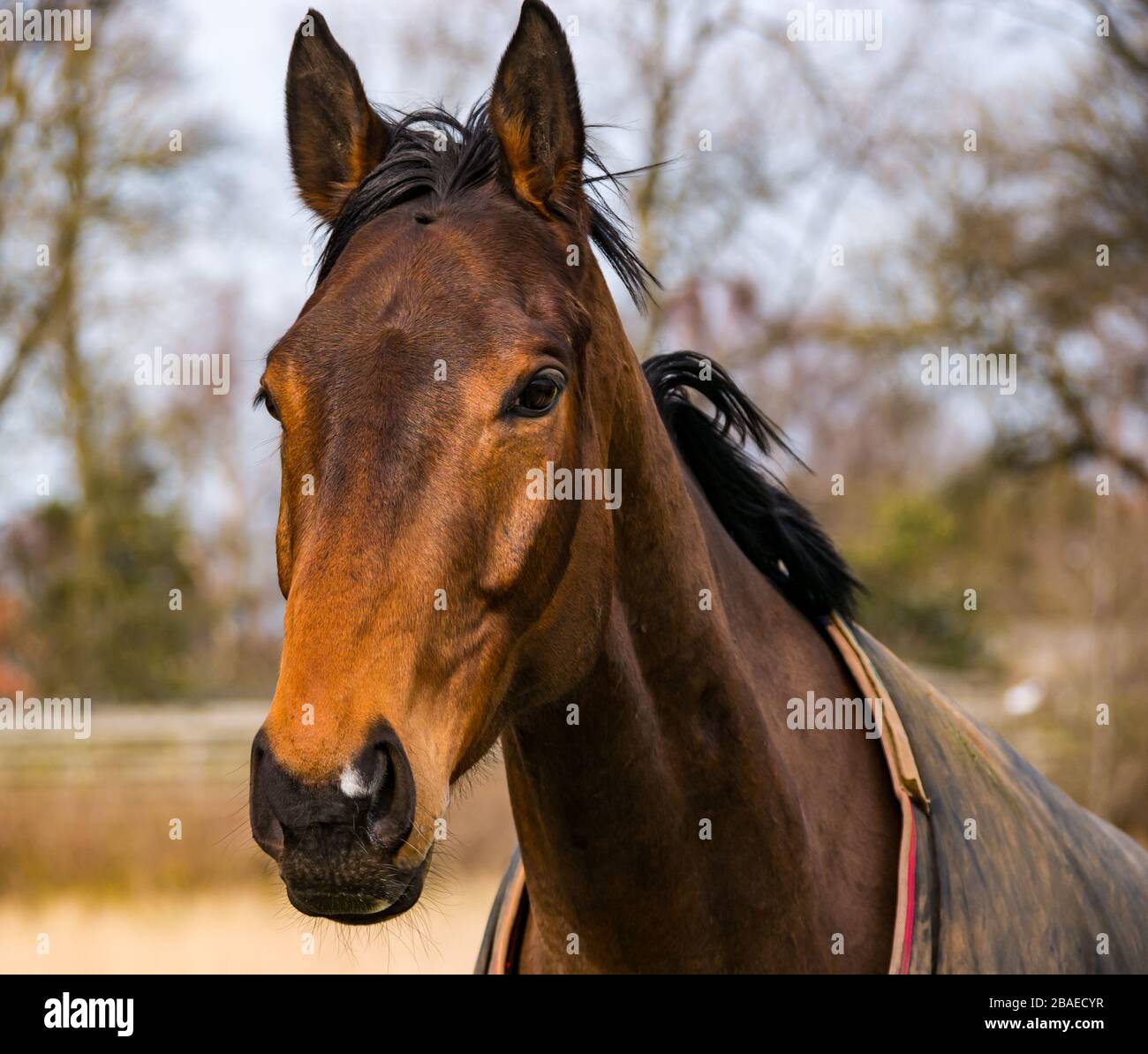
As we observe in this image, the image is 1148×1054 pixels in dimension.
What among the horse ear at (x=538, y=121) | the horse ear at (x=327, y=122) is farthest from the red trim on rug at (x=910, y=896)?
the horse ear at (x=327, y=122)

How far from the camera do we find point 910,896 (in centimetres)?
277

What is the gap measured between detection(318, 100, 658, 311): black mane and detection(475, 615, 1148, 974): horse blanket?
1.17 m

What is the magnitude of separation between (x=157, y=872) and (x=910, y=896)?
9.58 m

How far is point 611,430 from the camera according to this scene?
264 cm

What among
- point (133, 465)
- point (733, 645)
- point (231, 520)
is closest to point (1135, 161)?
point (133, 465)

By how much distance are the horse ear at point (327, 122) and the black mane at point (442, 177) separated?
0.07m

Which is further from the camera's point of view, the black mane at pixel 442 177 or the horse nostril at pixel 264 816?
the black mane at pixel 442 177

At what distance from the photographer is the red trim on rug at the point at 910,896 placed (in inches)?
107

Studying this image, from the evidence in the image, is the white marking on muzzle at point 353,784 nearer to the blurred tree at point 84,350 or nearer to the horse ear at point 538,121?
the horse ear at point 538,121

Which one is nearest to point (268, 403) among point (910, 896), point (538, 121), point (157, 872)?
point (538, 121)

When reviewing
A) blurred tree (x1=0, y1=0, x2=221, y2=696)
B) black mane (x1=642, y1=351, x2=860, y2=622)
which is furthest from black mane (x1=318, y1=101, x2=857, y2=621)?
blurred tree (x1=0, y1=0, x2=221, y2=696)
